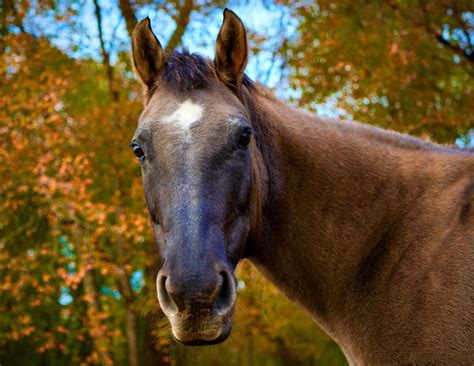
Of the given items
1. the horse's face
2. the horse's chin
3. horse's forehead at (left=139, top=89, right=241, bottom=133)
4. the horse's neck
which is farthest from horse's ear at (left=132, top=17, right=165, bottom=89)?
the horse's chin

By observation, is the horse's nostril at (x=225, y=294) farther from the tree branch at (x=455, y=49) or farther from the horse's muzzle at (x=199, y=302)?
the tree branch at (x=455, y=49)

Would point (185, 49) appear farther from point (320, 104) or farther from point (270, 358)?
point (270, 358)

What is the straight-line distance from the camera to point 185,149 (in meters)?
3.22

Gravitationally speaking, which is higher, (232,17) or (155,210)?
(232,17)

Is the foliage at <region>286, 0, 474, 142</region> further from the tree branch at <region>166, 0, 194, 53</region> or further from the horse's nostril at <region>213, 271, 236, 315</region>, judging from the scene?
the horse's nostril at <region>213, 271, 236, 315</region>

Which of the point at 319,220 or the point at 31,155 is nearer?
the point at 319,220

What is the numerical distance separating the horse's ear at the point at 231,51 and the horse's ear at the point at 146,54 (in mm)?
401

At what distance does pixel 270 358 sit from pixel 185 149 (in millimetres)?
20112

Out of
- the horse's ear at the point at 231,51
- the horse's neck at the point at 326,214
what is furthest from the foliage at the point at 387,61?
the horse's ear at the point at 231,51

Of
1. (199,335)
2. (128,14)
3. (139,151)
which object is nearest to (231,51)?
(139,151)

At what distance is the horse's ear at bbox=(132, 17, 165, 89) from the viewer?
3725 millimetres

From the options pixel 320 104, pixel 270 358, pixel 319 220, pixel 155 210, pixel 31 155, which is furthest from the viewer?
pixel 270 358

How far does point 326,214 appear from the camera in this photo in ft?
12.4

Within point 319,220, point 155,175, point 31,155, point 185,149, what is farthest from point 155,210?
point 31,155
